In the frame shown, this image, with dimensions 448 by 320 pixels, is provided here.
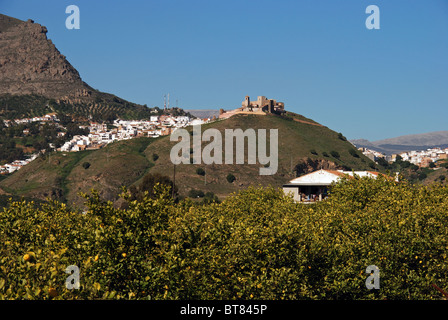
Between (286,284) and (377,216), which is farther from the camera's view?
(377,216)

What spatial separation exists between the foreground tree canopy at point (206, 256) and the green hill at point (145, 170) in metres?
117

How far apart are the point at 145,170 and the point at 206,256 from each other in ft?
485

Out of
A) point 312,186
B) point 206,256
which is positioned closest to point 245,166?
point 312,186

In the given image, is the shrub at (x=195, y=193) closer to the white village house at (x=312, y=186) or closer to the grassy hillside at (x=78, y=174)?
the grassy hillside at (x=78, y=174)

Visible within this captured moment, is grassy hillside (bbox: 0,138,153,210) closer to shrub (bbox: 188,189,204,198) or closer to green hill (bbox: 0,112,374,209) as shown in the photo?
green hill (bbox: 0,112,374,209)

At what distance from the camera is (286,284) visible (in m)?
22.5

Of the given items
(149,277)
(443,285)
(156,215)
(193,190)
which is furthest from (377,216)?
(193,190)

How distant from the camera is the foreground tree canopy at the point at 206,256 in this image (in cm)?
1781

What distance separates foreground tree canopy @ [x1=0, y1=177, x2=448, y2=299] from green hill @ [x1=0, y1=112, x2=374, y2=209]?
117 meters

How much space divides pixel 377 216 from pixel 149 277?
902 inches

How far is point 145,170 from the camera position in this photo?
169 m

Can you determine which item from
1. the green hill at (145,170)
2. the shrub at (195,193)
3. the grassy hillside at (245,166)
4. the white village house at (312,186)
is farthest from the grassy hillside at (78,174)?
the white village house at (312,186)
